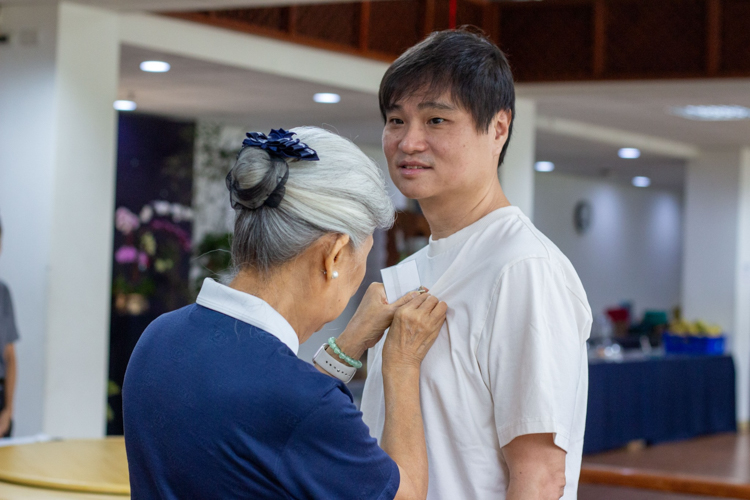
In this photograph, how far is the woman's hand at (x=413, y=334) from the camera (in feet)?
4.72

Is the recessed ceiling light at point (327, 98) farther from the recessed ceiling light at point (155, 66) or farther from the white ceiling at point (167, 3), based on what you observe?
the white ceiling at point (167, 3)

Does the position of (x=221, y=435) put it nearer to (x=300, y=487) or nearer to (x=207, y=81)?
(x=300, y=487)

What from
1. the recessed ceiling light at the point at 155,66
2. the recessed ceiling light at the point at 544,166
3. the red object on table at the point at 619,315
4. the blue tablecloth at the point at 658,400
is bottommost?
the blue tablecloth at the point at 658,400

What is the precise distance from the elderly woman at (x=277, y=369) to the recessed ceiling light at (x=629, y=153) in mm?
10138

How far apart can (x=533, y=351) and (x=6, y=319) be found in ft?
12.5

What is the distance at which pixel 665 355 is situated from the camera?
8.91 m

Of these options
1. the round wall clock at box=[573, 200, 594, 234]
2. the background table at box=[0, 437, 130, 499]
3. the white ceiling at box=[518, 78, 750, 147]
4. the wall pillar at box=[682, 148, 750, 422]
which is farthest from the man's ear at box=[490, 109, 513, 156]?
the round wall clock at box=[573, 200, 594, 234]

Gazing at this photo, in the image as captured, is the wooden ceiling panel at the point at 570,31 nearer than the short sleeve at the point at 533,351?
No

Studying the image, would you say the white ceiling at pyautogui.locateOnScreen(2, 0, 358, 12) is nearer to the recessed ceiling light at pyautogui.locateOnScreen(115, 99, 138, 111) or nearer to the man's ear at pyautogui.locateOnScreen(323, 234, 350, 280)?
the recessed ceiling light at pyautogui.locateOnScreen(115, 99, 138, 111)

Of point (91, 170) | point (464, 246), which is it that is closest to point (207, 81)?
point (91, 170)

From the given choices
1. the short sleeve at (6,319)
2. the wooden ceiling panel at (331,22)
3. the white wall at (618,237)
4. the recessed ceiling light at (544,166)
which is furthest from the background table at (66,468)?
the white wall at (618,237)

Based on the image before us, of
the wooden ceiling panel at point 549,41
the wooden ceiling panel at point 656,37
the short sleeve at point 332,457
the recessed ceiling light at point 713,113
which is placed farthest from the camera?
the recessed ceiling light at point 713,113

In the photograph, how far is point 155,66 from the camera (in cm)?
652

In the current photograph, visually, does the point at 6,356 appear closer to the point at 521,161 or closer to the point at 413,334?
the point at 413,334
